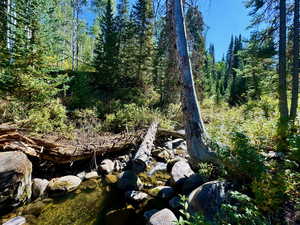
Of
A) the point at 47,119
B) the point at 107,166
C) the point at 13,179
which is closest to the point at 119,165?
the point at 107,166

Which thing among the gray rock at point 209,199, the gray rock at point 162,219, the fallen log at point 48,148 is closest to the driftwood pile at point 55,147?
the fallen log at point 48,148

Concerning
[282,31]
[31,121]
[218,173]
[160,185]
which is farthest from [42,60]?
[282,31]

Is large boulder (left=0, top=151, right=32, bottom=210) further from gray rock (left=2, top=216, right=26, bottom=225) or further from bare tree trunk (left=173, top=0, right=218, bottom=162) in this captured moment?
bare tree trunk (left=173, top=0, right=218, bottom=162)

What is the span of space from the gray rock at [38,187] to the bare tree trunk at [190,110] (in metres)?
3.79

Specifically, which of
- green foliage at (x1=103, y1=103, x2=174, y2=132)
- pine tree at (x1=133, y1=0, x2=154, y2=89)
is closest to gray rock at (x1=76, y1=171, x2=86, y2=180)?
green foliage at (x1=103, y1=103, x2=174, y2=132)

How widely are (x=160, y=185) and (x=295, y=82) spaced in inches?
264

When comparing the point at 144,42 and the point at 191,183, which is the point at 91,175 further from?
the point at 144,42

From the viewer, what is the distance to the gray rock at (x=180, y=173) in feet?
15.4

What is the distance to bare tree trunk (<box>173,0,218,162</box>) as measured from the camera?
167 inches

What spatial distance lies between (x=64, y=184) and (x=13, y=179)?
1.38 m

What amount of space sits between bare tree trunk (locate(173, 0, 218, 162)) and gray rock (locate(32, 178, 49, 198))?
3.79 m

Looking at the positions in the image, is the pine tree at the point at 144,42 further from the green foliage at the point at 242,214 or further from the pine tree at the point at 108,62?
the green foliage at the point at 242,214

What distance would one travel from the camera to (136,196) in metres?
4.26

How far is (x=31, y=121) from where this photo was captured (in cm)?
641
